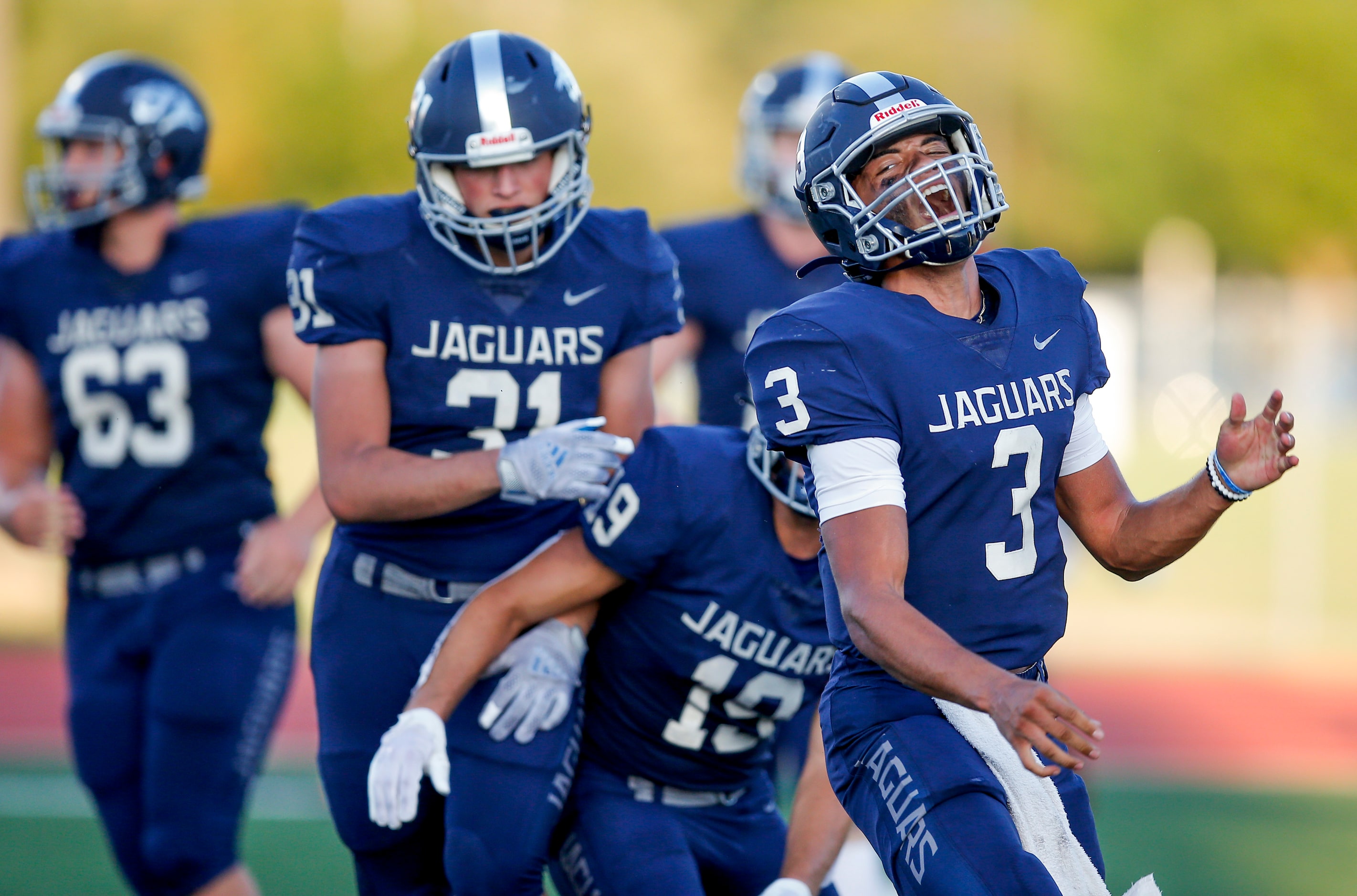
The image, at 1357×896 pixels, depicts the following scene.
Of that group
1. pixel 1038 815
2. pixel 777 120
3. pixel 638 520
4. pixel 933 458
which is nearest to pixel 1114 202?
pixel 777 120

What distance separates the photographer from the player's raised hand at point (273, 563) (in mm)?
3916

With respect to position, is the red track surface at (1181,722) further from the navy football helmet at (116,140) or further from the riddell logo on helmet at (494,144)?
the riddell logo on helmet at (494,144)

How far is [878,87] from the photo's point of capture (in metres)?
2.68

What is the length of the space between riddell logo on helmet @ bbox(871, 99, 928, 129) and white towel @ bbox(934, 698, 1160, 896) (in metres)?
0.93

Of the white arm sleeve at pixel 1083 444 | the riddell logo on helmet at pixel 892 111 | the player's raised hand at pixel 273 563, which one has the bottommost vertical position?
the player's raised hand at pixel 273 563

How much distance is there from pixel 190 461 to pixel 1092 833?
8.01ft

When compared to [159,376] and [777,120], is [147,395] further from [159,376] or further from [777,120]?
[777,120]

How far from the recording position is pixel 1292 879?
579cm

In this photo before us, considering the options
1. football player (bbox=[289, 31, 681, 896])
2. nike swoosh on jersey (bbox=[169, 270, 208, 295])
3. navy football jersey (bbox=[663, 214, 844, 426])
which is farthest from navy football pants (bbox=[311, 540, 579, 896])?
navy football jersey (bbox=[663, 214, 844, 426])

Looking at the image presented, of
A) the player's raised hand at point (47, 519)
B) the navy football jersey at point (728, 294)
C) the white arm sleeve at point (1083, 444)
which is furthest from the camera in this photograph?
the navy football jersey at point (728, 294)

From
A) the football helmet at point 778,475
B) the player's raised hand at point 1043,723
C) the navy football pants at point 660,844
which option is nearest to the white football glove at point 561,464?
the football helmet at point 778,475

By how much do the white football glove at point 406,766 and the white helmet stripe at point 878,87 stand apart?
1347 mm

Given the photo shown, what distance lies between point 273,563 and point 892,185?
1981 mm

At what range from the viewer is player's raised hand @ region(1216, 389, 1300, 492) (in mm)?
2590
